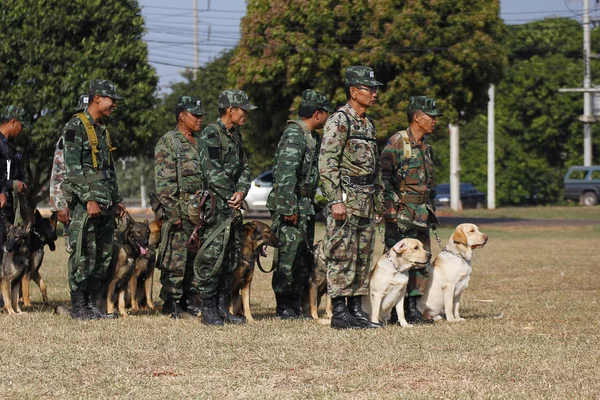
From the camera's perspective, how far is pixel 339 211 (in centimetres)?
923

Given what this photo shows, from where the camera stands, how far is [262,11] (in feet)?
108

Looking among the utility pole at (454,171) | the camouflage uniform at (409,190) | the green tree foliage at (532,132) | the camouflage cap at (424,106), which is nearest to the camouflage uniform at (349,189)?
the camouflage uniform at (409,190)

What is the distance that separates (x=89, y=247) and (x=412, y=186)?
3244mm

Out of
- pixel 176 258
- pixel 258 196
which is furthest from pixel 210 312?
pixel 258 196

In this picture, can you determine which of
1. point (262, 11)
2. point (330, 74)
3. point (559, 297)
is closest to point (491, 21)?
point (330, 74)

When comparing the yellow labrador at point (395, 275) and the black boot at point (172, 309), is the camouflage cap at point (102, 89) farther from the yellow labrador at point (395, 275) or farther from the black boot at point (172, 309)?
the yellow labrador at point (395, 275)

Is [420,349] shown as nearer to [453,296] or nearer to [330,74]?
[453,296]

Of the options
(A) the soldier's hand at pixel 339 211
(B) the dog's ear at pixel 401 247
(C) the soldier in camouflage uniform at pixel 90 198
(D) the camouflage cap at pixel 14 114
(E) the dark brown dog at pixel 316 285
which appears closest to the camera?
(A) the soldier's hand at pixel 339 211

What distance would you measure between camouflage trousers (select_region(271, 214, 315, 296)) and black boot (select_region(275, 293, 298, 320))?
0.28 ft

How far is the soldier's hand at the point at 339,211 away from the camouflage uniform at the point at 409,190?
90 centimetres

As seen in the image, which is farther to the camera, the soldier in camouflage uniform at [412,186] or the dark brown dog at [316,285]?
the dark brown dog at [316,285]

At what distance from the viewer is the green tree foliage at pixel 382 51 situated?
30.4 m

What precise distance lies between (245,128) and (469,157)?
26784mm

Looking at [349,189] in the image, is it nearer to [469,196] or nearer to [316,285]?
[316,285]
